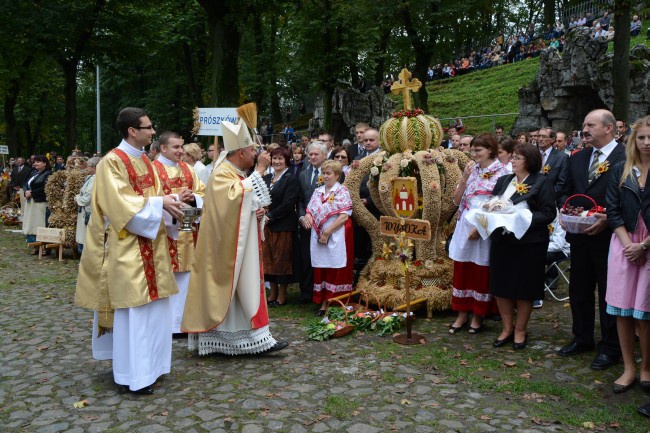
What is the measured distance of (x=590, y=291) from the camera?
582 centimetres

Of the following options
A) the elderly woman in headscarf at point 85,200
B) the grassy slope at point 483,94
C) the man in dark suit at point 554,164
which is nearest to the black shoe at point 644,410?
the man in dark suit at point 554,164

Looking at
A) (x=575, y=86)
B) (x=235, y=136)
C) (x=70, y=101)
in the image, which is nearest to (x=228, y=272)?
(x=235, y=136)

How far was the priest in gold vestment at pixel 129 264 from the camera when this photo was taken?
5.15 metres

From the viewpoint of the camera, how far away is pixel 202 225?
603 centimetres

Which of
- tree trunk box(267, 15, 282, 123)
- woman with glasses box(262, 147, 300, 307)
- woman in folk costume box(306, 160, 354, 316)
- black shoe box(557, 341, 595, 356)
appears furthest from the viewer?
tree trunk box(267, 15, 282, 123)

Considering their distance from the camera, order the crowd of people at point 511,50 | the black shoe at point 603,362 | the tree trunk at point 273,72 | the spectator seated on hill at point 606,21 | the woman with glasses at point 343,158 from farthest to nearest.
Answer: the crowd of people at point 511,50 < the spectator seated on hill at point 606,21 < the tree trunk at point 273,72 < the woman with glasses at point 343,158 < the black shoe at point 603,362

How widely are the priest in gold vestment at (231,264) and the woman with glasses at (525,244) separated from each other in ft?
7.81

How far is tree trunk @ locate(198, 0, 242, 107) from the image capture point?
1485 cm

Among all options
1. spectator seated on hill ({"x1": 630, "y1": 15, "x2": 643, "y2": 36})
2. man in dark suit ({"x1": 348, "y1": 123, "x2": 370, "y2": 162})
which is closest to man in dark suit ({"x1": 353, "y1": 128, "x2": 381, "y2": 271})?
man in dark suit ({"x1": 348, "y1": 123, "x2": 370, "y2": 162})

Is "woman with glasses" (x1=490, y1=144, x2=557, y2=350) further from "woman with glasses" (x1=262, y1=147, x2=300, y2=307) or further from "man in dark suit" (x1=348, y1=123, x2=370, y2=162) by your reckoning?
"man in dark suit" (x1=348, y1=123, x2=370, y2=162)

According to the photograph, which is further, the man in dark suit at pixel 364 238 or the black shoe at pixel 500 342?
the man in dark suit at pixel 364 238

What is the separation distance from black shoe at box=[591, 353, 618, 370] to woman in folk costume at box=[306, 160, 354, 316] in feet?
10.5

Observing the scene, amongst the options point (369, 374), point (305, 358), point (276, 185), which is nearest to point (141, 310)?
point (305, 358)

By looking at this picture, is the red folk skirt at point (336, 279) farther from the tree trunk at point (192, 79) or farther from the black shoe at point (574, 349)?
the tree trunk at point (192, 79)
